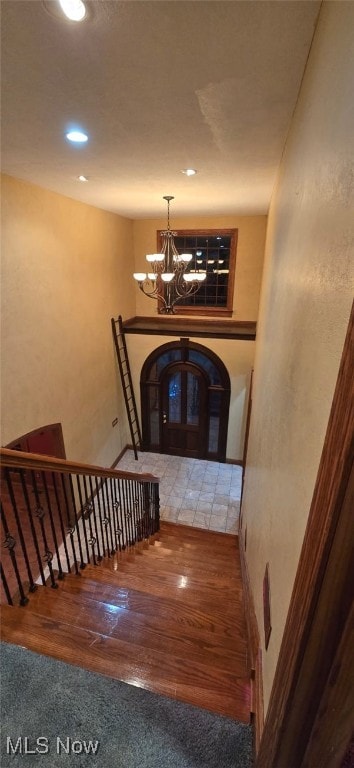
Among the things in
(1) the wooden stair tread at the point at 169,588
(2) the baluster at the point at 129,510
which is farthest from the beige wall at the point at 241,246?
(1) the wooden stair tread at the point at 169,588

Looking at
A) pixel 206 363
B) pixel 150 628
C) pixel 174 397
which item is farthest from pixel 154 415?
pixel 150 628

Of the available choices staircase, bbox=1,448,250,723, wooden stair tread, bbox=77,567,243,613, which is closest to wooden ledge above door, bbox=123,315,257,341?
staircase, bbox=1,448,250,723

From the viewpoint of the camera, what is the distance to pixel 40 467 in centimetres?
180

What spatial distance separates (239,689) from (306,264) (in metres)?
1.84

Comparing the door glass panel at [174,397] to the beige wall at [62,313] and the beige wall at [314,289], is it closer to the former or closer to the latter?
the beige wall at [62,313]

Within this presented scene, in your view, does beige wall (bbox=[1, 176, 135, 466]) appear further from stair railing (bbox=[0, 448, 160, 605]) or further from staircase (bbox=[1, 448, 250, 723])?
staircase (bbox=[1, 448, 250, 723])

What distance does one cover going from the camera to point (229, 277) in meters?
6.10

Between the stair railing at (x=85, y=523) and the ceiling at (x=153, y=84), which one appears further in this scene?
the stair railing at (x=85, y=523)

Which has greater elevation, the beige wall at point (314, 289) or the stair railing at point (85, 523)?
the beige wall at point (314, 289)

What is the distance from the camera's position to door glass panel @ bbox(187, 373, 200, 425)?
20.5 ft

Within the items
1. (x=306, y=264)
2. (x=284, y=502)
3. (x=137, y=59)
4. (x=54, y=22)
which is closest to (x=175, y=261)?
Answer: (x=137, y=59)

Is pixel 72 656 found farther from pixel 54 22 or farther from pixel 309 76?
pixel 309 76

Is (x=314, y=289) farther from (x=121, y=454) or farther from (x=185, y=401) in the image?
(x=121, y=454)

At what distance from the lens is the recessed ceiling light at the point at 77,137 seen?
223 centimetres
